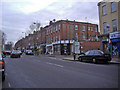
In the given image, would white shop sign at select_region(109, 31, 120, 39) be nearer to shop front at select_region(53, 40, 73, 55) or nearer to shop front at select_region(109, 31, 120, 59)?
shop front at select_region(109, 31, 120, 59)

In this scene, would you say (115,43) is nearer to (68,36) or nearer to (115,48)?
(115,48)

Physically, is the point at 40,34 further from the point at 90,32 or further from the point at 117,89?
the point at 117,89

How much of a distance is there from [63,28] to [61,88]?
3366 centimetres

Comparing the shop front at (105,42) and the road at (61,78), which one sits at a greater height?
the shop front at (105,42)

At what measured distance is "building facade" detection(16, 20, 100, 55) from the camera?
37.5 metres

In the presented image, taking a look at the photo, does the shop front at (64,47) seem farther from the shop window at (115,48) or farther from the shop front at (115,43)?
the shop window at (115,48)

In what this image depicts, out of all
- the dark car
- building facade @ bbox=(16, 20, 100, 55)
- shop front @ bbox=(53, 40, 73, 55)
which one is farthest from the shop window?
shop front @ bbox=(53, 40, 73, 55)

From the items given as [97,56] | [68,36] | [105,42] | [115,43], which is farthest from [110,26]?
[68,36]

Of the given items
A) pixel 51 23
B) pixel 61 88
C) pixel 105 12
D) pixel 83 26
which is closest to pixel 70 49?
pixel 83 26

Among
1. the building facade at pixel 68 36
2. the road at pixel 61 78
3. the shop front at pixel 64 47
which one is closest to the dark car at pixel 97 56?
the road at pixel 61 78

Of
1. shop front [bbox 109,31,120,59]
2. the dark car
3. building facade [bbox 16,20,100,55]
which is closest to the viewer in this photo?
the dark car

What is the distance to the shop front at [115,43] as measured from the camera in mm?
18719

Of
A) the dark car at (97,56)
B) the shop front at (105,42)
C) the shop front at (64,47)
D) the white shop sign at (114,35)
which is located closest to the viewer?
the dark car at (97,56)

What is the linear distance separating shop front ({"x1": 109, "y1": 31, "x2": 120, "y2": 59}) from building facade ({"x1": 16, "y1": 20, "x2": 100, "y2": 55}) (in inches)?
583
